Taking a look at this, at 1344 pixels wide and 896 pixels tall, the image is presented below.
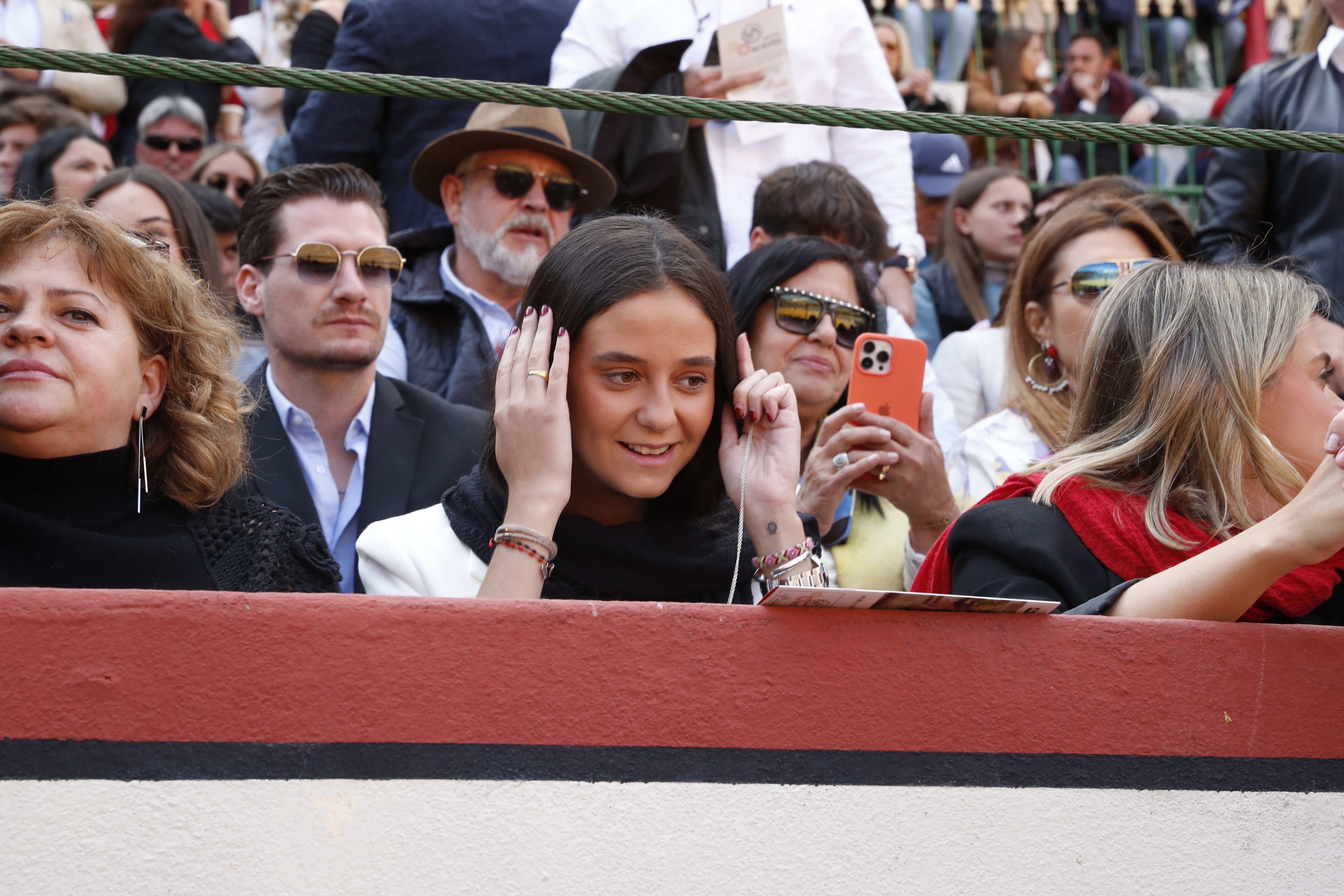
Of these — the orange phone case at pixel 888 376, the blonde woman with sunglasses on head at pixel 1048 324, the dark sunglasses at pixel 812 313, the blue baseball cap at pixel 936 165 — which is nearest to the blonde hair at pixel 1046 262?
the blonde woman with sunglasses on head at pixel 1048 324

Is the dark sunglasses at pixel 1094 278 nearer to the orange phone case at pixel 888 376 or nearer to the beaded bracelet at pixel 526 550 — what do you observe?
the orange phone case at pixel 888 376

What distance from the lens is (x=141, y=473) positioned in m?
2.55

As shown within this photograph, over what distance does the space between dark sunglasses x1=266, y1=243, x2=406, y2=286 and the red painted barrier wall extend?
198 centimetres

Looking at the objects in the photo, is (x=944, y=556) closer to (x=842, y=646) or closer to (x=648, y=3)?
(x=842, y=646)

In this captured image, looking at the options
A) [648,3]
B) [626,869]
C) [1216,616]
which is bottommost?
[626,869]

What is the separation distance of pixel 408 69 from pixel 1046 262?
243cm

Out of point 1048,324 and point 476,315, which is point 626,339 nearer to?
point 1048,324

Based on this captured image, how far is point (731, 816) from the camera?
1854 mm

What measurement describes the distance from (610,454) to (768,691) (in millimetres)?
752

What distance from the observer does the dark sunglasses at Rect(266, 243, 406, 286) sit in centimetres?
362

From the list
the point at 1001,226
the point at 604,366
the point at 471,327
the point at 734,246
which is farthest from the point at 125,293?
the point at 1001,226

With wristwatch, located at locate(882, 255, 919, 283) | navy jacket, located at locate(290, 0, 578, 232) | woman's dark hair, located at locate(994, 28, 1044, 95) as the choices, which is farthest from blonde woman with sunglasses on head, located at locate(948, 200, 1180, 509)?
woman's dark hair, located at locate(994, 28, 1044, 95)

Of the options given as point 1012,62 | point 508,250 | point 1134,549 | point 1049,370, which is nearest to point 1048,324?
point 1049,370

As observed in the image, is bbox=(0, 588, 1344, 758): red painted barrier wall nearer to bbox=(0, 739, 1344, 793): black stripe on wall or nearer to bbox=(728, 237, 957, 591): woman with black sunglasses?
bbox=(0, 739, 1344, 793): black stripe on wall
